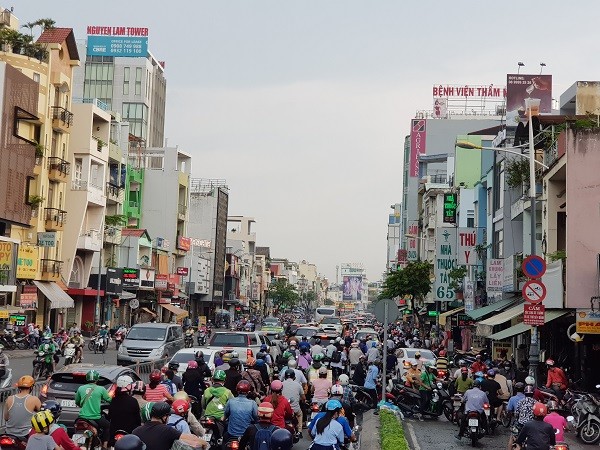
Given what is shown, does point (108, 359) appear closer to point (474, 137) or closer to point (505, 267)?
point (505, 267)

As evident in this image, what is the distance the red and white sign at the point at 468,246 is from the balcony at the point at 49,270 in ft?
79.7

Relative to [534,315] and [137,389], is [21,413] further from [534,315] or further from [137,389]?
[534,315]

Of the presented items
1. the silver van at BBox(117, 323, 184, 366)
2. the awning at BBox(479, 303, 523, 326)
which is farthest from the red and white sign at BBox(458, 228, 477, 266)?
the silver van at BBox(117, 323, 184, 366)

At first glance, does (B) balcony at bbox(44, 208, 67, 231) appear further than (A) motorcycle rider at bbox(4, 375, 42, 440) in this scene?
Yes

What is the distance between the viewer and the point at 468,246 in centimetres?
5806

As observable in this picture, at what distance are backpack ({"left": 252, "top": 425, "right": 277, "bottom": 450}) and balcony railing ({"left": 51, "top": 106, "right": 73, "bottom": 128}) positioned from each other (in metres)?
53.6

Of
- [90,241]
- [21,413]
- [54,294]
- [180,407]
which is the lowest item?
[21,413]

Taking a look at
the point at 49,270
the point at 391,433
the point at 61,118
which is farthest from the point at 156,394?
the point at 61,118

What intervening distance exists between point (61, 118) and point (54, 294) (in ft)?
35.1

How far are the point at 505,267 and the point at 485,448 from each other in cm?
2388

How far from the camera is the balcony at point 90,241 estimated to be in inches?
2692

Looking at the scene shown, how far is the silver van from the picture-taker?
120ft

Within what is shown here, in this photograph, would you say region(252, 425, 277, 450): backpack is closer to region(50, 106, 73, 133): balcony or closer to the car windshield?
the car windshield

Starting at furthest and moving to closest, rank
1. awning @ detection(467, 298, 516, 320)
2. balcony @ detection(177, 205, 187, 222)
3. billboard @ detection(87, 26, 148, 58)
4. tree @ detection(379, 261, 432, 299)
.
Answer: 1. billboard @ detection(87, 26, 148, 58)
2. balcony @ detection(177, 205, 187, 222)
3. tree @ detection(379, 261, 432, 299)
4. awning @ detection(467, 298, 516, 320)
